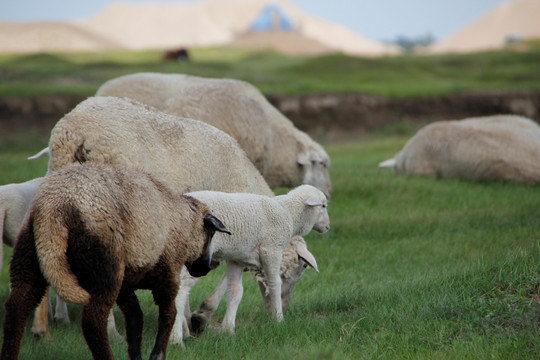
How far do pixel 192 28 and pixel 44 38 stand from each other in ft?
118

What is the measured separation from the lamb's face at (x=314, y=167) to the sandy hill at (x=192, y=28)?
6720cm

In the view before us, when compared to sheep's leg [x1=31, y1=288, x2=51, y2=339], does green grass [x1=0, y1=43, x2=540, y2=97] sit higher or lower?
lower

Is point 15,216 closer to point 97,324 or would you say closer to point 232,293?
point 232,293

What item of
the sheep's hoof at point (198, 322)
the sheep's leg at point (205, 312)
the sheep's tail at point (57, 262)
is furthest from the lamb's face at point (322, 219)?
the sheep's tail at point (57, 262)

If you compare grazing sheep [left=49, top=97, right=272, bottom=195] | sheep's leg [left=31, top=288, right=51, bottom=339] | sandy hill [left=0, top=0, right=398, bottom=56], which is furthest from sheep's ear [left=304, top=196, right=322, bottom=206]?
sandy hill [left=0, top=0, right=398, bottom=56]

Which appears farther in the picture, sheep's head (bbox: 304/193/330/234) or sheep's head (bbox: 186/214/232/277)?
sheep's head (bbox: 304/193/330/234)

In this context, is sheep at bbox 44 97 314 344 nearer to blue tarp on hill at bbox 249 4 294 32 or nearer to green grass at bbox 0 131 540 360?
green grass at bbox 0 131 540 360

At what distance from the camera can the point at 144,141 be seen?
5781 mm

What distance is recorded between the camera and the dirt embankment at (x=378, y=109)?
71.4 feet

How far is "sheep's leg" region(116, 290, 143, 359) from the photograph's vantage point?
15.6 feet

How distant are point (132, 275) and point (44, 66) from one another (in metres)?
25.3

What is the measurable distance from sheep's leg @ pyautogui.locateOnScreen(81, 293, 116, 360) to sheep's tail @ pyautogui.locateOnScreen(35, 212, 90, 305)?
13 centimetres

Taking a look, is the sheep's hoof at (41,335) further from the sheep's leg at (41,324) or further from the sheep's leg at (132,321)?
the sheep's leg at (132,321)

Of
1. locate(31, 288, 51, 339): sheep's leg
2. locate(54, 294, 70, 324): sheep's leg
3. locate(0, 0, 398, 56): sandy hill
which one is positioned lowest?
locate(0, 0, 398, 56): sandy hill
